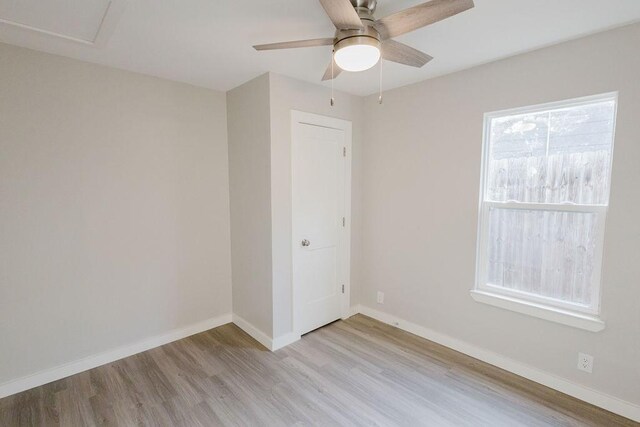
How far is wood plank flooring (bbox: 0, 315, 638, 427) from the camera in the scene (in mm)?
1980

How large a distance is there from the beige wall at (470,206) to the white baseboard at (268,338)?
104 cm

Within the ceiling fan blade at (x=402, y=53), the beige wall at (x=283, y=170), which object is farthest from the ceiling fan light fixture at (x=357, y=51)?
the beige wall at (x=283, y=170)

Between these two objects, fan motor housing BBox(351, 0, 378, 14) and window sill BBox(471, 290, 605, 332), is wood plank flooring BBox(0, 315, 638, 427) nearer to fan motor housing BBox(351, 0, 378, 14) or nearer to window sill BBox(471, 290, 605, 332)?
window sill BBox(471, 290, 605, 332)

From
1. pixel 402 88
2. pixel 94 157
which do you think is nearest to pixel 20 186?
pixel 94 157

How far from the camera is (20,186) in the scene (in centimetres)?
217

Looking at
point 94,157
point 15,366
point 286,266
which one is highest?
point 94,157

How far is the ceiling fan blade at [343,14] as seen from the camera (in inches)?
50.7

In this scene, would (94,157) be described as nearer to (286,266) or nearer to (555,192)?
(286,266)

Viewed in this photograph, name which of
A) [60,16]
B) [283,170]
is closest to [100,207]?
[60,16]

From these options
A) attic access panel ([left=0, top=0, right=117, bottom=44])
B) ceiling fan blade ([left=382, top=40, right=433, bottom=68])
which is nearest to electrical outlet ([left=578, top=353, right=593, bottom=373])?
ceiling fan blade ([left=382, top=40, right=433, bottom=68])

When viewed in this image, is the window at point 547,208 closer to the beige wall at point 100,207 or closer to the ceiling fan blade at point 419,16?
the ceiling fan blade at point 419,16

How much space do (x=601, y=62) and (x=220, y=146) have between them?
309 cm

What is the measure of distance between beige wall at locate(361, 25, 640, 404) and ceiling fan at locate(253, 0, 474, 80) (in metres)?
1.24

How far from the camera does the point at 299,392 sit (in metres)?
2.23
